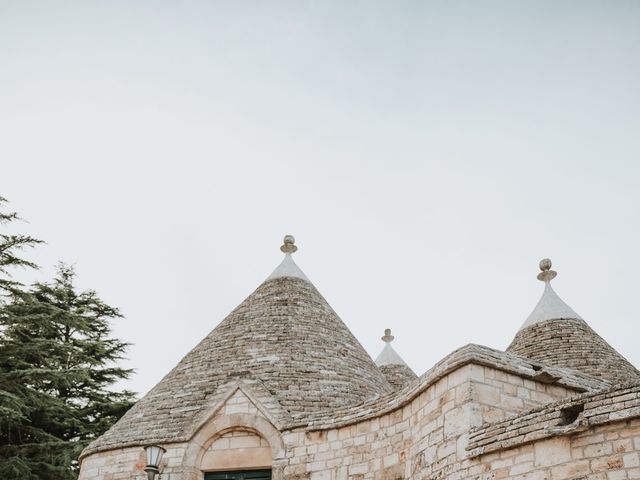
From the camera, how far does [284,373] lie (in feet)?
31.1

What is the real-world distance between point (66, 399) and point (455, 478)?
14.8m

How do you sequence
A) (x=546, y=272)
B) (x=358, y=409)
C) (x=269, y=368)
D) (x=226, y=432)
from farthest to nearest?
(x=546, y=272) → (x=269, y=368) → (x=226, y=432) → (x=358, y=409)

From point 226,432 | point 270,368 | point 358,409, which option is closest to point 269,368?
point 270,368

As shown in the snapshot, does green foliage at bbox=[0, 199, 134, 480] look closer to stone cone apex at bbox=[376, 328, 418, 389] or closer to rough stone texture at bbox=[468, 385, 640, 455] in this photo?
stone cone apex at bbox=[376, 328, 418, 389]

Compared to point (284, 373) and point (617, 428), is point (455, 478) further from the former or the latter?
point (284, 373)

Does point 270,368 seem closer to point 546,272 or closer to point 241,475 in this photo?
point 241,475

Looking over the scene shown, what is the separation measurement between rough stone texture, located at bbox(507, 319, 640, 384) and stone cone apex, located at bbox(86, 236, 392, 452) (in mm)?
2846

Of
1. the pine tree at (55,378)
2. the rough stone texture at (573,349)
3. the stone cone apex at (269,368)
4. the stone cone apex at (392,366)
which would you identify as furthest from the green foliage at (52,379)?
the rough stone texture at (573,349)

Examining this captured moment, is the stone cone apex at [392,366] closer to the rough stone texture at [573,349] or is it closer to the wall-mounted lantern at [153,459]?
the rough stone texture at [573,349]

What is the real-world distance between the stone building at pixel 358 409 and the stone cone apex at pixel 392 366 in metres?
5.17

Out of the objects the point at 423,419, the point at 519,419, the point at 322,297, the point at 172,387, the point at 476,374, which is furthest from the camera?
the point at 322,297

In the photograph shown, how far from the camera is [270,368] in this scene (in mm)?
9586

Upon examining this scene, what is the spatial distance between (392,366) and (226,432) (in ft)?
29.0

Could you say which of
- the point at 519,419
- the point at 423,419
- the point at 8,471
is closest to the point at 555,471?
the point at 519,419
